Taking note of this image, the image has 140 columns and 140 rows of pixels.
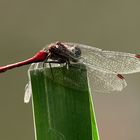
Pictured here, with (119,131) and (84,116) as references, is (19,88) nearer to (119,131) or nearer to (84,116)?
(119,131)

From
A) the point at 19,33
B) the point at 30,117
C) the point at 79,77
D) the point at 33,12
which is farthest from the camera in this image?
the point at 33,12

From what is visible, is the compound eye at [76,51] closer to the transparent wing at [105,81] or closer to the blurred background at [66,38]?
the transparent wing at [105,81]

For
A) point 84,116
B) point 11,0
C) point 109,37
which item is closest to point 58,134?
point 84,116

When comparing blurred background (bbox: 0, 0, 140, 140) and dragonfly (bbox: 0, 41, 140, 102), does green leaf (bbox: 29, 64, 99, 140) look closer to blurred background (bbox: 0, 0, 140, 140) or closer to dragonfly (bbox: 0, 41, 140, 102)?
dragonfly (bbox: 0, 41, 140, 102)

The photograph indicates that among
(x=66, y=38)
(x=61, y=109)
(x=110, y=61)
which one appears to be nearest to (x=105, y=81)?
(x=110, y=61)

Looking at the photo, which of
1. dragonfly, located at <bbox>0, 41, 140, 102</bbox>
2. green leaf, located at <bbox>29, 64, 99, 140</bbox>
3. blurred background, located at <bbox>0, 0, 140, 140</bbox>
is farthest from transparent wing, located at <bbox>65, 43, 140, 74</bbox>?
blurred background, located at <bbox>0, 0, 140, 140</bbox>

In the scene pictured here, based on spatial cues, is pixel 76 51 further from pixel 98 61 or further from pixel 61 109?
pixel 61 109
